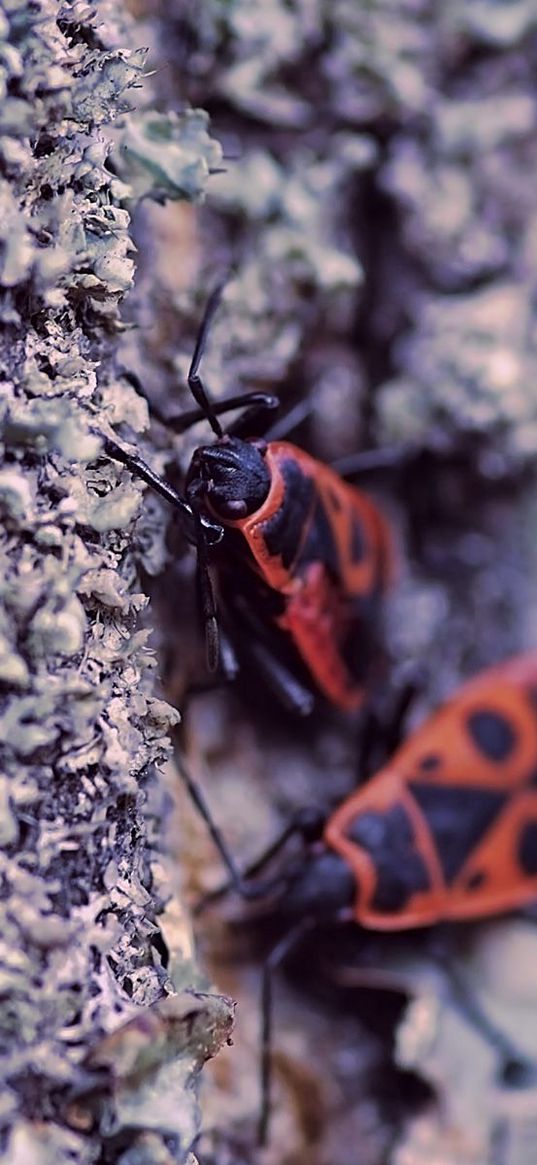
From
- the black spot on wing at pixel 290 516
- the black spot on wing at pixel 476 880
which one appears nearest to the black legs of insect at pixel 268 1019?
the black spot on wing at pixel 476 880

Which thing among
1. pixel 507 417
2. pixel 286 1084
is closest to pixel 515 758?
pixel 507 417

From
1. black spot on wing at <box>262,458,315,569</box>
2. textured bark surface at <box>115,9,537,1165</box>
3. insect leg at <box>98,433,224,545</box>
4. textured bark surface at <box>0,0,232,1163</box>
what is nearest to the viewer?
textured bark surface at <box>0,0,232,1163</box>

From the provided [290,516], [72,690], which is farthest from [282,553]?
[72,690]

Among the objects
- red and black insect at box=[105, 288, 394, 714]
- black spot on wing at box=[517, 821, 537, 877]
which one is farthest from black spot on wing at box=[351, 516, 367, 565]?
black spot on wing at box=[517, 821, 537, 877]

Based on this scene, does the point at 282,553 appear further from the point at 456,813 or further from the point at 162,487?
the point at 456,813

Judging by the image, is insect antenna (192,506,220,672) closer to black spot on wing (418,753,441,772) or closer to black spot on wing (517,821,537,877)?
black spot on wing (418,753,441,772)

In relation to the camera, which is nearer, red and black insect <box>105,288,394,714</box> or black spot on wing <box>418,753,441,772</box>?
red and black insect <box>105,288,394,714</box>

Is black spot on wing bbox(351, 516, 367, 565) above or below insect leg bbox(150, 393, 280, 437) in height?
below

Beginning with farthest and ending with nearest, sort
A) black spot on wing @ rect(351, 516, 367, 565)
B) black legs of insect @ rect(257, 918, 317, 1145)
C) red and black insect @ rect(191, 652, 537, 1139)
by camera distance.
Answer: black spot on wing @ rect(351, 516, 367, 565) < red and black insect @ rect(191, 652, 537, 1139) < black legs of insect @ rect(257, 918, 317, 1145)
